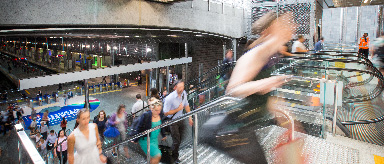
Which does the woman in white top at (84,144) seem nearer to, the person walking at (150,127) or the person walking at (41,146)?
the person walking at (150,127)

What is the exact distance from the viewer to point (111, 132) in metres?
6.12

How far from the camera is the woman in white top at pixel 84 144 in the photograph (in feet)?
11.1

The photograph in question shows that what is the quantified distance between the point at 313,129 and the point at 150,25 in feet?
20.9

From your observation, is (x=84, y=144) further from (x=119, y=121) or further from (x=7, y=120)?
(x=7, y=120)

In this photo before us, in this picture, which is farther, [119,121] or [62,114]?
[62,114]

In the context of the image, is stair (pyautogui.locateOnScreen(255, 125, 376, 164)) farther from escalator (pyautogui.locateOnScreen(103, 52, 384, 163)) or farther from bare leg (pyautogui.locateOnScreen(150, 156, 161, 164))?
bare leg (pyautogui.locateOnScreen(150, 156, 161, 164))

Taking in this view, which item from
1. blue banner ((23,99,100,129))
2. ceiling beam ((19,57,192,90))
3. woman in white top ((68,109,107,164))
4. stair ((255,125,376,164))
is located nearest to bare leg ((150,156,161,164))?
woman in white top ((68,109,107,164))

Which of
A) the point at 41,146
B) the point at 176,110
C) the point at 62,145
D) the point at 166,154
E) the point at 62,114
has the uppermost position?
the point at 176,110

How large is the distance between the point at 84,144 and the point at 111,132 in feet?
8.98

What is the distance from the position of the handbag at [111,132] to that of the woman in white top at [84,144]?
254cm

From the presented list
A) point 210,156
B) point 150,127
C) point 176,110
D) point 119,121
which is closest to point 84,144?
point 150,127

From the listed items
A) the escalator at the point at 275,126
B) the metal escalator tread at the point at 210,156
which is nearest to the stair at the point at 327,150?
the escalator at the point at 275,126

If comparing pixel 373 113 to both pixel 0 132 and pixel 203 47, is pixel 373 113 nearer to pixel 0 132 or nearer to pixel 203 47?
pixel 203 47

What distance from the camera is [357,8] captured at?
16.1 meters
